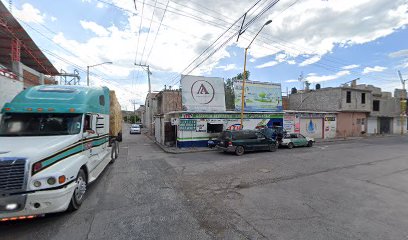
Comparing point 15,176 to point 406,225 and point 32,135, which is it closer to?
point 32,135

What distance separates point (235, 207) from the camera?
5.46 meters

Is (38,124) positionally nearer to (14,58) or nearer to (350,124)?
(14,58)

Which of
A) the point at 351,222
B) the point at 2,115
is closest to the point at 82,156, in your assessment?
the point at 2,115

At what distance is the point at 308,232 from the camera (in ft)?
13.9

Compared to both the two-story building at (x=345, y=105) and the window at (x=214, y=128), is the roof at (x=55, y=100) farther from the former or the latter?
the two-story building at (x=345, y=105)

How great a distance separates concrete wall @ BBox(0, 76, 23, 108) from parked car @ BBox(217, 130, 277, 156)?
12.4 metres

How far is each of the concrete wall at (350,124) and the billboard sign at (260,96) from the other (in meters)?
11.5

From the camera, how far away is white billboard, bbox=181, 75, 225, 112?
19203mm

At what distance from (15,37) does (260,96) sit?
21002 mm

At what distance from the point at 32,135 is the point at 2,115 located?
1179 millimetres

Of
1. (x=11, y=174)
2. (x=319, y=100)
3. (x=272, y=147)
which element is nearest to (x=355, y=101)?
(x=319, y=100)

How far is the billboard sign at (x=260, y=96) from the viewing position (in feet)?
69.5

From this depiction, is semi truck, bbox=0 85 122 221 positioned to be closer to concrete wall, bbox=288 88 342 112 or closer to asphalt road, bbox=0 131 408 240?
asphalt road, bbox=0 131 408 240

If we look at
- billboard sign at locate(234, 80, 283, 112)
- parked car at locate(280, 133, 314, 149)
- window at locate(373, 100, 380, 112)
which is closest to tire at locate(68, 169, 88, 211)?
parked car at locate(280, 133, 314, 149)
